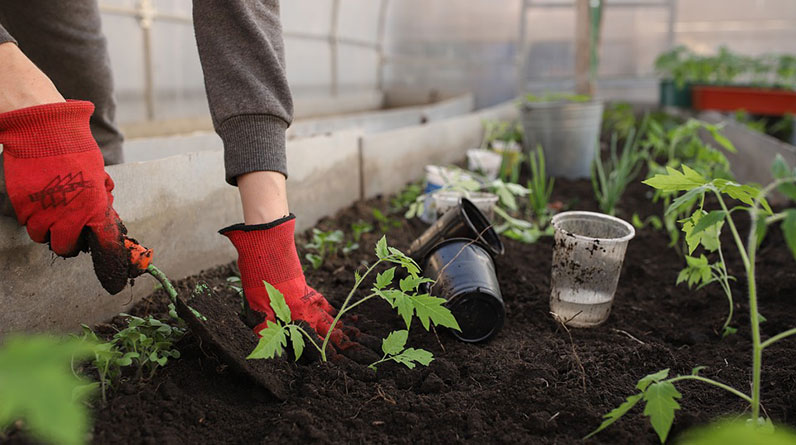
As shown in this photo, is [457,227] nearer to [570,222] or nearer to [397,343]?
[570,222]

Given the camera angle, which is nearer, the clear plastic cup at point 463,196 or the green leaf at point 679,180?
the green leaf at point 679,180

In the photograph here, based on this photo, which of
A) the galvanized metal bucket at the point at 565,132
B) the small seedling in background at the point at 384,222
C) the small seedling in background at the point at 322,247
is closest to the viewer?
the small seedling in background at the point at 322,247

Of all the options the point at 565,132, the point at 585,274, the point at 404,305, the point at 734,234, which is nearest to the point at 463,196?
the point at 585,274

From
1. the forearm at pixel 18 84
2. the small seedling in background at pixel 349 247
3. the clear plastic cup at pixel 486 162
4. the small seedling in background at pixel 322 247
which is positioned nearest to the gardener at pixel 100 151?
the forearm at pixel 18 84

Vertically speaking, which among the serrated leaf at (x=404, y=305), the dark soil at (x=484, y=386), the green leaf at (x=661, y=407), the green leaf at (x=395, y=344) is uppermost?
the serrated leaf at (x=404, y=305)

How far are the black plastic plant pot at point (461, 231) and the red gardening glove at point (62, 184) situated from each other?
2.58 feet

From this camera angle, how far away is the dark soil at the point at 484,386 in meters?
1.04

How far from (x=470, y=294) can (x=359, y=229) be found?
30.9 inches

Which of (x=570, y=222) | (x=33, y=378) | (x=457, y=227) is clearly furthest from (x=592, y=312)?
(x=33, y=378)

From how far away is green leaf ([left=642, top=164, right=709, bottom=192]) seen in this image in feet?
3.24

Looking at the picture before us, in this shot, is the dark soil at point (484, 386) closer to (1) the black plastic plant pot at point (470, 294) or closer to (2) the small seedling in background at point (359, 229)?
(1) the black plastic plant pot at point (470, 294)

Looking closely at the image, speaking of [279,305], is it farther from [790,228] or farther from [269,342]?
[790,228]

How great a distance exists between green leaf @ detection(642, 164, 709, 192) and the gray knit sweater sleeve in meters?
0.78

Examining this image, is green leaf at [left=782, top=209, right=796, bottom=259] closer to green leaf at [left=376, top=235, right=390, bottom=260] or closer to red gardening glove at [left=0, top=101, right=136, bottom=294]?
green leaf at [left=376, top=235, right=390, bottom=260]
